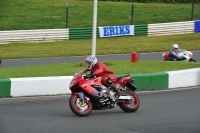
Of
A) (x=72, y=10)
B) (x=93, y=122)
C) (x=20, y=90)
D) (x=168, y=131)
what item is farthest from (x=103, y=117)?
(x=72, y=10)

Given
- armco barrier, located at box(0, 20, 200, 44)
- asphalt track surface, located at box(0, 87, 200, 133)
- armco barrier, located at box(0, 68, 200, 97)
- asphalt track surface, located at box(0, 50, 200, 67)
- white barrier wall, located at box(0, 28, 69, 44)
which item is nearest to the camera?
asphalt track surface, located at box(0, 87, 200, 133)

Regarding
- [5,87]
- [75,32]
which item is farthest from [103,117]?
[75,32]

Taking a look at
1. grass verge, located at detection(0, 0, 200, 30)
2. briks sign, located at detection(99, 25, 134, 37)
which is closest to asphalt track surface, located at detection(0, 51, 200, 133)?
briks sign, located at detection(99, 25, 134, 37)

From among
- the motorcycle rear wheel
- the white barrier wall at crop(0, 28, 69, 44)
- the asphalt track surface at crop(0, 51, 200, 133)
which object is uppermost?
the white barrier wall at crop(0, 28, 69, 44)

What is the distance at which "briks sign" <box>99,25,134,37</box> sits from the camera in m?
30.0

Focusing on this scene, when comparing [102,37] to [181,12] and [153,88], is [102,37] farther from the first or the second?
[153,88]

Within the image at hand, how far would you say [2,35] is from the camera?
1093 inches

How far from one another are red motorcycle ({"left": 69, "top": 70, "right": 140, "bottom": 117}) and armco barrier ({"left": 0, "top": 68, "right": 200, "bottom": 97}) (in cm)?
233

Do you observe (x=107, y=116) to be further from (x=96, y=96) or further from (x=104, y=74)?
(x=104, y=74)

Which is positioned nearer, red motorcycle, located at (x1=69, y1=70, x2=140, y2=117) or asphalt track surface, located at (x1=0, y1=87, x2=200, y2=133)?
asphalt track surface, located at (x1=0, y1=87, x2=200, y2=133)

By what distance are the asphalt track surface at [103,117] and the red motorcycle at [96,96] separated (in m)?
0.16

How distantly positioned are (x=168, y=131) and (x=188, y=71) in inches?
224

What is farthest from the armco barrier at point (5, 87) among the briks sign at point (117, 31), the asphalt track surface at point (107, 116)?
the briks sign at point (117, 31)

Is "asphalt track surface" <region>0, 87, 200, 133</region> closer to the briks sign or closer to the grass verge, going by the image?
the briks sign
